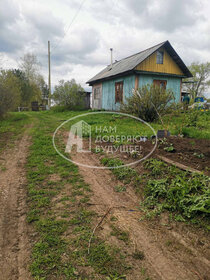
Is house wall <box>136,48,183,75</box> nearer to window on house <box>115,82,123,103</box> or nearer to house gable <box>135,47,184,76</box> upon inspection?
house gable <box>135,47,184,76</box>

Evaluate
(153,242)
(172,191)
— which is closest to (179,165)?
(172,191)

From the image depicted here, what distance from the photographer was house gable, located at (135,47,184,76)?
1266 cm

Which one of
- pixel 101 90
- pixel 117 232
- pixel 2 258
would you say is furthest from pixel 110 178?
pixel 101 90

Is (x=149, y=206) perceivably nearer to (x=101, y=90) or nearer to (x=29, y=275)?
(x=29, y=275)

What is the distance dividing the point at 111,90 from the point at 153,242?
1442cm

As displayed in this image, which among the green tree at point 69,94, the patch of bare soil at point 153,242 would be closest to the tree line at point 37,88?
the green tree at point 69,94

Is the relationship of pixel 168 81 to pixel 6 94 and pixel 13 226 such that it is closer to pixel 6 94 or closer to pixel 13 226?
pixel 6 94

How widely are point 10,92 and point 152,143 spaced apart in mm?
10589

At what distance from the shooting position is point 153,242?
206cm

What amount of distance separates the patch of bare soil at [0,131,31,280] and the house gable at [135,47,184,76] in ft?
35.9

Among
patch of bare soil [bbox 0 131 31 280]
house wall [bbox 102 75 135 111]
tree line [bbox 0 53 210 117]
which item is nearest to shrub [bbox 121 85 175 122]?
tree line [bbox 0 53 210 117]

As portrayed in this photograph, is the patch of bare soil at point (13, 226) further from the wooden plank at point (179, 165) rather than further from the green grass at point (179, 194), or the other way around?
the wooden plank at point (179, 165)

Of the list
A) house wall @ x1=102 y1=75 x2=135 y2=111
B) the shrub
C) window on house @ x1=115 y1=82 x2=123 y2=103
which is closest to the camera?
the shrub

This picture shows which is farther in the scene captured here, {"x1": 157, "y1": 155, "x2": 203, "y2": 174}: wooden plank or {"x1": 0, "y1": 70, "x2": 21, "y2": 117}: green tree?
{"x1": 0, "y1": 70, "x2": 21, "y2": 117}: green tree
